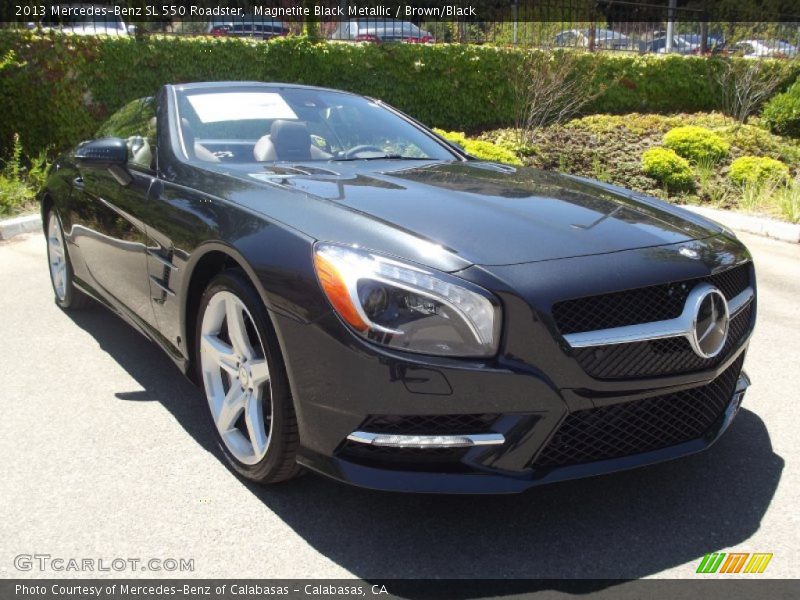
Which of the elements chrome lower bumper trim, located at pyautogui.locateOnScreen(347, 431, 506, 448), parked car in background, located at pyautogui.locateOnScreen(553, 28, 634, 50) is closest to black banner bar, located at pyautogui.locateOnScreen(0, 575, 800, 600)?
chrome lower bumper trim, located at pyautogui.locateOnScreen(347, 431, 506, 448)

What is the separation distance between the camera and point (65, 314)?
5176mm

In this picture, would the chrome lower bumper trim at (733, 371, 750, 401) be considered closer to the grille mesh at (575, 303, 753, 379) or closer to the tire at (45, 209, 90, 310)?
the grille mesh at (575, 303, 753, 379)

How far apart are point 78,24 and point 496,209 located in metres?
9.91

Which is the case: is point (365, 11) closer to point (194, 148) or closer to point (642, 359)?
point (194, 148)

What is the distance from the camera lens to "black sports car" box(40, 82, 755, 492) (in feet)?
7.48

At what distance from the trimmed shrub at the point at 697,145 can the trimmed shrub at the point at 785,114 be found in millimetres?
2534

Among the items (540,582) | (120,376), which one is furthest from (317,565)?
(120,376)

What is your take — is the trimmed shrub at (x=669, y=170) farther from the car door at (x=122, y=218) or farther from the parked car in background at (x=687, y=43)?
the car door at (x=122, y=218)

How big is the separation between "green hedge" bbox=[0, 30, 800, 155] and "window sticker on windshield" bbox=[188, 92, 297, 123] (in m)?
6.97

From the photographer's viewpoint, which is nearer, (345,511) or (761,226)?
(345,511)

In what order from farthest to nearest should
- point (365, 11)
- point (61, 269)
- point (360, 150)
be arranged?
point (365, 11)
point (61, 269)
point (360, 150)

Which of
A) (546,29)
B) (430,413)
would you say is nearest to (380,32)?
(546,29)

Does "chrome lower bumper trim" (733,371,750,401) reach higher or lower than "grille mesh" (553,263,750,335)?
lower
